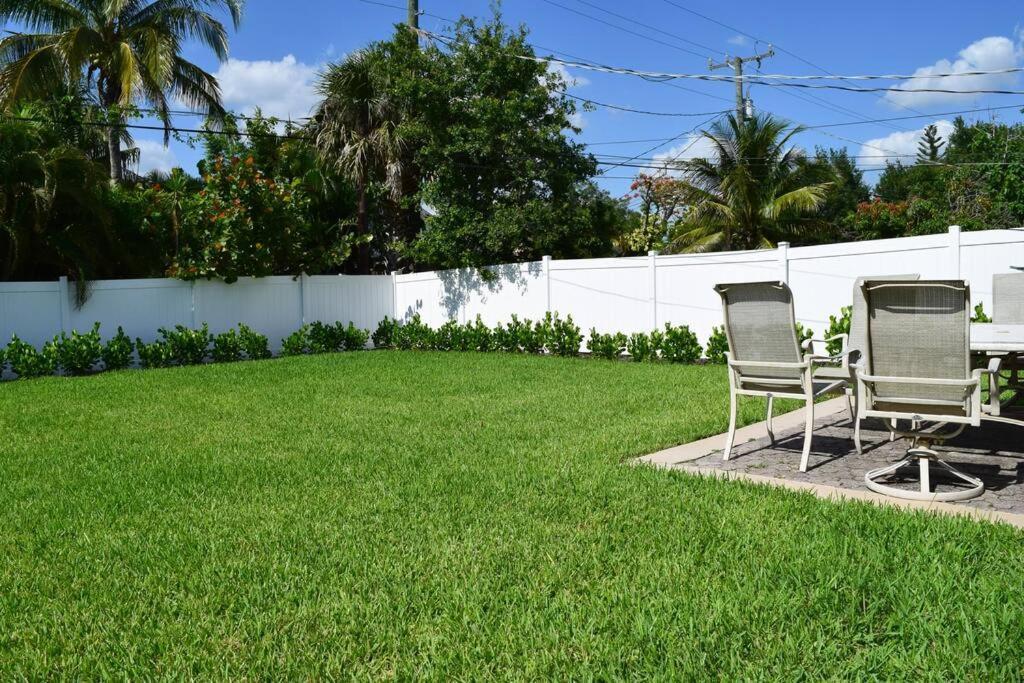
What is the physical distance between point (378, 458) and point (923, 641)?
3.94 m

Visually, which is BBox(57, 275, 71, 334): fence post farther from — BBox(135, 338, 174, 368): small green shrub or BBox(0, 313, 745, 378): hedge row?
BBox(135, 338, 174, 368): small green shrub

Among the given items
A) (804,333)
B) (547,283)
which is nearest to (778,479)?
(804,333)

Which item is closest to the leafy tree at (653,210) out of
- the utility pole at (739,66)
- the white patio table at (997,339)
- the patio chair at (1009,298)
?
the utility pole at (739,66)

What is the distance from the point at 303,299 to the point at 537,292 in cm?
546

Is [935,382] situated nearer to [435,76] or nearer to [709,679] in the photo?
[709,679]

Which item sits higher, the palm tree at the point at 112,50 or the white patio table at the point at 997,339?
the palm tree at the point at 112,50

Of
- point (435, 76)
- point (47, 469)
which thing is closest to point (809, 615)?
point (47, 469)

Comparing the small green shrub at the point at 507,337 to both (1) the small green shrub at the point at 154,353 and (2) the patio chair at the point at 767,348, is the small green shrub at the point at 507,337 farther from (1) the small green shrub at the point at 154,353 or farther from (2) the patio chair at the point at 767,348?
(2) the patio chair at the point at 767,348

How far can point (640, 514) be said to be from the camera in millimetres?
4305

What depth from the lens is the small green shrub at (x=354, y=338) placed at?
17373 millimetres

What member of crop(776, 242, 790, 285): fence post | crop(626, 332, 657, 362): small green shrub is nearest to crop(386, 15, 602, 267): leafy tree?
crop(626, 332, 657, 362): small green shrub

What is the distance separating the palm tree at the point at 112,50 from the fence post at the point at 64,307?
462cm

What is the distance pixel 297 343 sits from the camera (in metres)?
16.4

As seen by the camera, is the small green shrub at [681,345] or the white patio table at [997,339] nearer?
the white patio table at [997,339]
